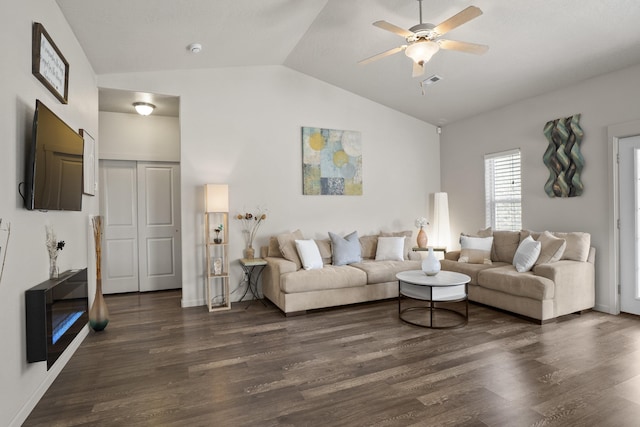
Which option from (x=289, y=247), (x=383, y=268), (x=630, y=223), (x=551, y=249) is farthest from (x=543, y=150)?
(x=289, y=247)

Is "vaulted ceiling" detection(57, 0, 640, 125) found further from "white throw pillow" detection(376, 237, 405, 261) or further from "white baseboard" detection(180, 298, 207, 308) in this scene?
"white baseboard" detection(180, 298, 207, 308)

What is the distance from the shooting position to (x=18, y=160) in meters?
2.22

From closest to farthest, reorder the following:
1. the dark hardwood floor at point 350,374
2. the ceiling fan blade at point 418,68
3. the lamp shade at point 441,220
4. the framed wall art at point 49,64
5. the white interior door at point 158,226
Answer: the dark hardwood floor at point 350,374 < the framed wall art at point 49,64 < the ceiling fan blade at point 418,68 < the white interior door at point 158,226 < the lamp shade at point 441,220

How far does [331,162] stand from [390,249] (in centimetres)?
162

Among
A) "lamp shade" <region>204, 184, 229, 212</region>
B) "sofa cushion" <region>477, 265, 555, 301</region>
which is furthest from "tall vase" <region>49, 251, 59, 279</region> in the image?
"sofa cushion" <region>477, 265, 555, 301</region>

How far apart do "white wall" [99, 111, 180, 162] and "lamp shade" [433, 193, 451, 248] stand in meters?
4.43

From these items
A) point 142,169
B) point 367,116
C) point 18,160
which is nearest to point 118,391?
point 18,160

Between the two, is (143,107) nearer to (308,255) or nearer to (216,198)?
(216,198)

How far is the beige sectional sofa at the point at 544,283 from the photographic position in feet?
12.6

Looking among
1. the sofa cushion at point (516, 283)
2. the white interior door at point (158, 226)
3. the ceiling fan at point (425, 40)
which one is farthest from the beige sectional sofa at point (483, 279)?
the ceiling fan at point (425, 40)

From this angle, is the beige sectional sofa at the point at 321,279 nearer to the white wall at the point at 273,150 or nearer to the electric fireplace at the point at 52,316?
the white wall at the point at 273,150

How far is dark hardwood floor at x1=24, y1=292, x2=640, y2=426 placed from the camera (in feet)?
7.22

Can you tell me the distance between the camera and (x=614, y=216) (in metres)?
4.10

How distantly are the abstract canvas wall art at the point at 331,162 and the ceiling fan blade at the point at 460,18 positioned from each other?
2782mm
